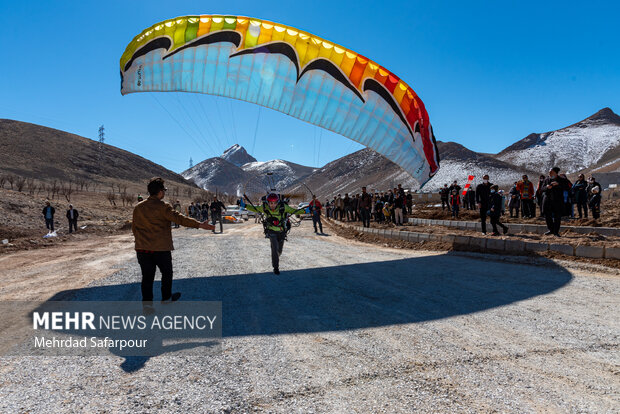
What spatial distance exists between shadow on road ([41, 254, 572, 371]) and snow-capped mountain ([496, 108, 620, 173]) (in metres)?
155

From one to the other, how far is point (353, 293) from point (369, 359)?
2825 mm

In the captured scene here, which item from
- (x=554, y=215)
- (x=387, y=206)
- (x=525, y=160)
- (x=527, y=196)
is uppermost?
(x=525, y=160)

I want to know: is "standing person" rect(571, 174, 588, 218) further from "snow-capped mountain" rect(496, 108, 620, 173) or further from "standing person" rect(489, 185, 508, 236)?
"snow-capped mountain" rect(496, 108, 620, 173)

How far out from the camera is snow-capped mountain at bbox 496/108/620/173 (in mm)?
148750

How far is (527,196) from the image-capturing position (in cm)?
1609

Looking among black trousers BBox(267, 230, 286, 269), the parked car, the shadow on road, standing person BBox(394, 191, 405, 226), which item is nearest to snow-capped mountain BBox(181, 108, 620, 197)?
the parked car

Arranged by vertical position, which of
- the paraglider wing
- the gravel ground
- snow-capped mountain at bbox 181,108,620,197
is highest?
snow-capped mountain at bbox 181,108,620,197

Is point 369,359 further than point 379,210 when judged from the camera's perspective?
No

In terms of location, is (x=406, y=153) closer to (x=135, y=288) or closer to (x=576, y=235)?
(x=576, y=235)

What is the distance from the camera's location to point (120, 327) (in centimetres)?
474

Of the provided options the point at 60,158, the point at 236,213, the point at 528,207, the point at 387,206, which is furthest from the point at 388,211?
the point at 60,158

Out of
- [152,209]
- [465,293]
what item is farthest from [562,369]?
[152,209]

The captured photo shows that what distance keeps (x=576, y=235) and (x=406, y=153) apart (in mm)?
5117

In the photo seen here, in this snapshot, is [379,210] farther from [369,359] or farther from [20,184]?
[20,184]
